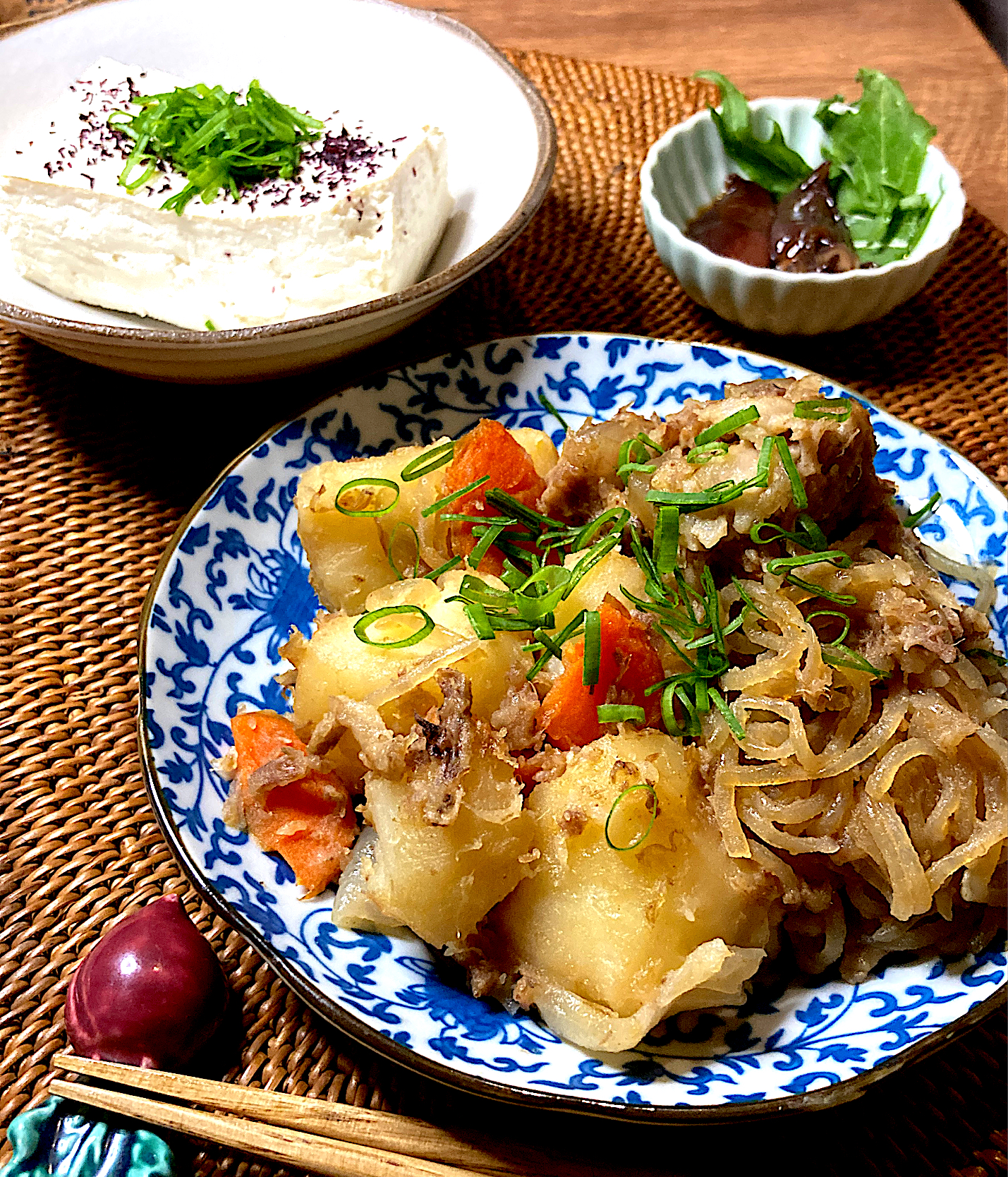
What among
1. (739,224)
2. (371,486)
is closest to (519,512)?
(371,486)

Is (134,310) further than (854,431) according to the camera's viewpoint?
Yes

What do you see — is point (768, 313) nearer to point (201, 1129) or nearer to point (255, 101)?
point (255, 101)

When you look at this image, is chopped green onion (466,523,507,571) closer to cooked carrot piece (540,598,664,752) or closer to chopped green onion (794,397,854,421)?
cooked carrot piece (540,598,664,752)

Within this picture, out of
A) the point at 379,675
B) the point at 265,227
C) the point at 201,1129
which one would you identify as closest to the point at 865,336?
the point at 265,227

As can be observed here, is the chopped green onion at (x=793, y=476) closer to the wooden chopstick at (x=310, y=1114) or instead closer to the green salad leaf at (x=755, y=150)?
the wooden chopstick at (x=310, y=1114)

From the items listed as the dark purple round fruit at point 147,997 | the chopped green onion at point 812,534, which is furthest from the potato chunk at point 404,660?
the chopped green onion at point 812,534

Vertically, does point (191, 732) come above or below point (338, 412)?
below
